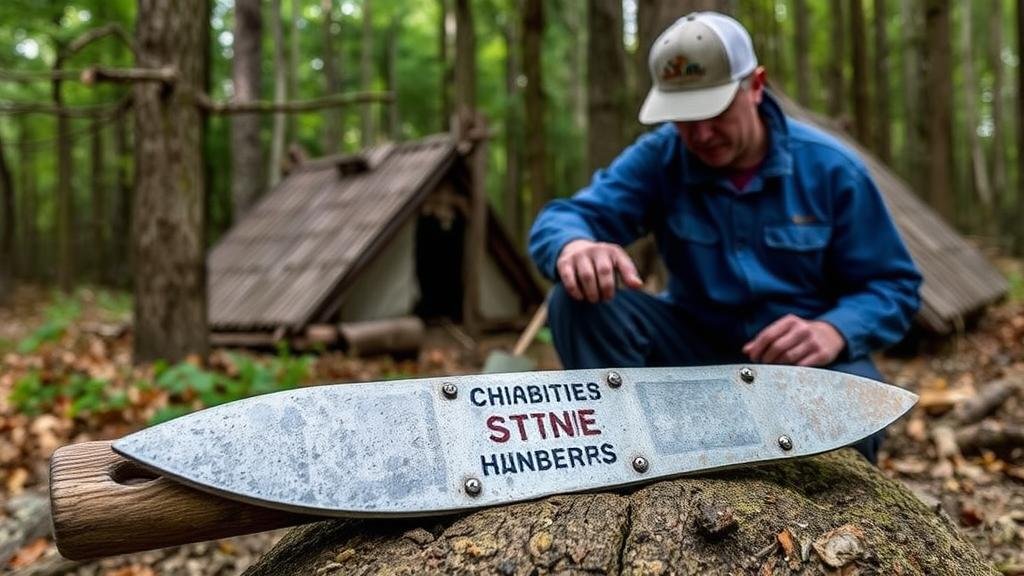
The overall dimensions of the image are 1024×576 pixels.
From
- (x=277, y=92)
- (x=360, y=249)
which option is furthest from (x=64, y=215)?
(x=360, y=249)

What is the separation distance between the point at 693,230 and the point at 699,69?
1.67 feet

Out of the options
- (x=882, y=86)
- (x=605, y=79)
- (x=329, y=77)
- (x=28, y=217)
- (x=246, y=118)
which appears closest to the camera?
(x=605, y=79)

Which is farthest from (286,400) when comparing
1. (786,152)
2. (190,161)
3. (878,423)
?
(190,161)

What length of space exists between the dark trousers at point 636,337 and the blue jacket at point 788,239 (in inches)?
3.3

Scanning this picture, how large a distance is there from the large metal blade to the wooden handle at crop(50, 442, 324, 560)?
0.08m

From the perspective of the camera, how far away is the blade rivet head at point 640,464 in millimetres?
1498

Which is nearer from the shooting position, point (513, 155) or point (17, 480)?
point (17, 480)

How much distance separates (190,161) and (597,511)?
13.5ft

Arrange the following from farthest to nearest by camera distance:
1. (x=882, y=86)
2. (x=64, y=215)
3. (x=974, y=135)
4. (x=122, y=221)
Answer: (x=974, y=135) → (x=122, y=221) → (x=882, y=86) → (x=64, y=215)

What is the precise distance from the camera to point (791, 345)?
79.2 inches

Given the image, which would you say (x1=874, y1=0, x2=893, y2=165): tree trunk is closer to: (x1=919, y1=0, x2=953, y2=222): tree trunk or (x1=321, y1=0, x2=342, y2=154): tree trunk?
(x1=919, y1=0, x2=953, y2=222): tree trunk

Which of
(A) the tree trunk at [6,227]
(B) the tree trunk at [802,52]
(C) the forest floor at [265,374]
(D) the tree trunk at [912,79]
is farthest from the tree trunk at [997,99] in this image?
(A) the tree trunk at [6,227]

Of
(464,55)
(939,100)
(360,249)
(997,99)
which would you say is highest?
(464,55)

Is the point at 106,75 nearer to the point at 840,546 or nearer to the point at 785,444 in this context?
the point at 785,444
